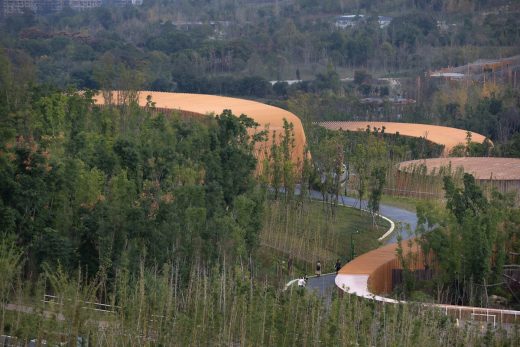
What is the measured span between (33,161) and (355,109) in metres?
34.0

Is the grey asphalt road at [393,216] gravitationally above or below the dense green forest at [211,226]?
below

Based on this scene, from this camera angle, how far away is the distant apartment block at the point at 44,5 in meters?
96.8

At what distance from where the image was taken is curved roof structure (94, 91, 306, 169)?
42062 millimetres

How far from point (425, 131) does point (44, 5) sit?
219 feet

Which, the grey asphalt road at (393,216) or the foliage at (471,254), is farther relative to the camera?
the grey asphalt road at (393,216)

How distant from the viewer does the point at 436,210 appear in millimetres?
29828

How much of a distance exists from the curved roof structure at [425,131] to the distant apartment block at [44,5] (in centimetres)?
4665

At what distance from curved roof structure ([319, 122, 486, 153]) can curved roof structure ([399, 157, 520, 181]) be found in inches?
181

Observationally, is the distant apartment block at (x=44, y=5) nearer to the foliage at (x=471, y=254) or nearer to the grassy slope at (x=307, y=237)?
the grassy slope at (x=307, y=237)

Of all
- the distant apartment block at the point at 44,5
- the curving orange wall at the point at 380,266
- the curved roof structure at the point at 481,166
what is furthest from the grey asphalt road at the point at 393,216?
the distant apartment block at the point at 44,5

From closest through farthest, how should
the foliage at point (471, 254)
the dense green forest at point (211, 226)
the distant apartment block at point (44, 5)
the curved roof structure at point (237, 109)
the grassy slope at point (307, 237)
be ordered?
1. the dense green forest at point (211, 226)
2. the foliage at point (471, 254)
3. the grassy slope at point (307, 237)
4. the curved roof structure at point (237, 109)
5. the distant apartment block at point (44, 5)

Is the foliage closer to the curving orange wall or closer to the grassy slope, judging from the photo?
the curving orange wall

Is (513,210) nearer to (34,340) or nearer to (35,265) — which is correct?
(35,265)

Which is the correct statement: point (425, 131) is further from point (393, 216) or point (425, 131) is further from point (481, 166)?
point (393, 216)
